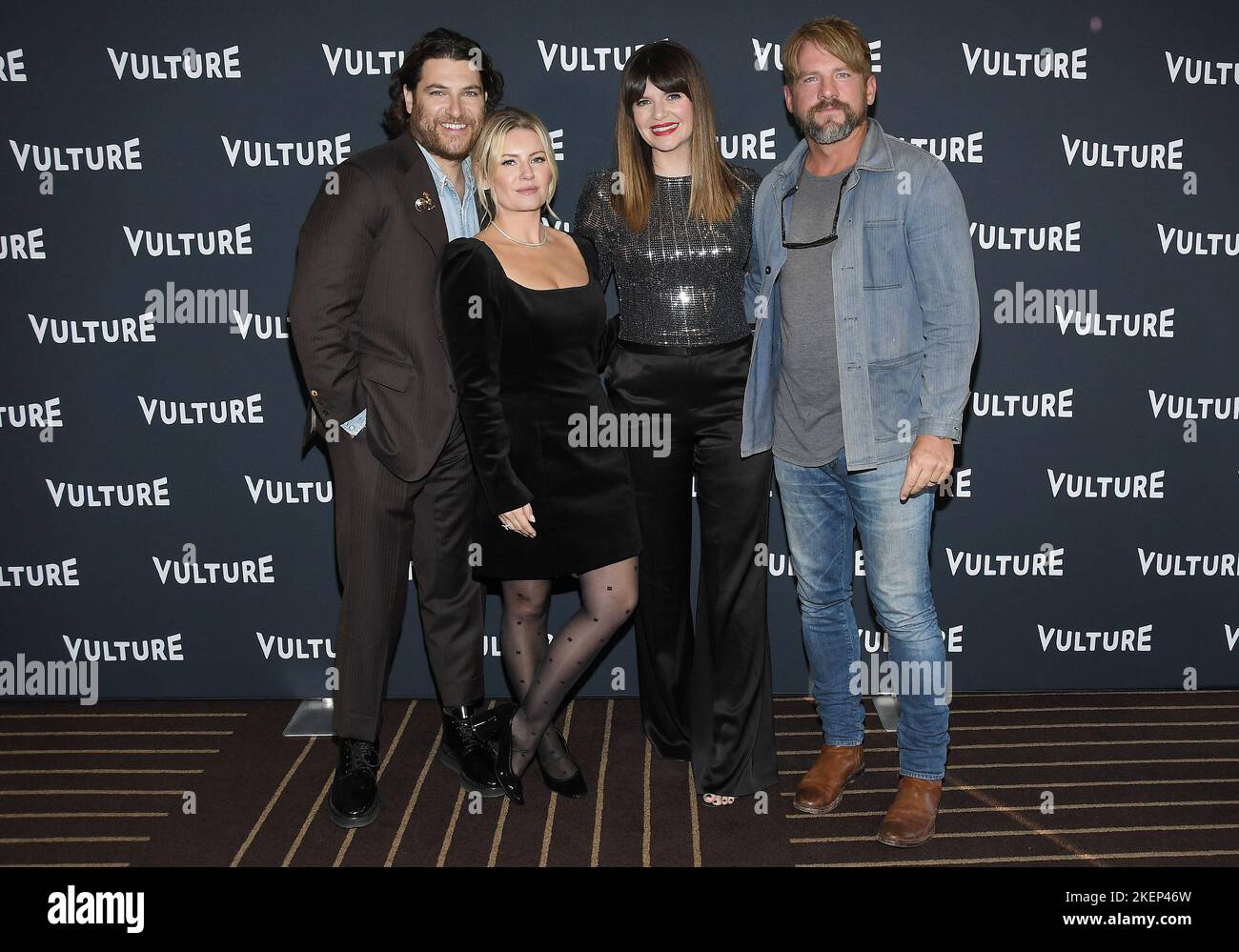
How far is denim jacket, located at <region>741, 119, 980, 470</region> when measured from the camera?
2953 millimetres

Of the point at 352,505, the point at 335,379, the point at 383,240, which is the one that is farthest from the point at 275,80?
the point at 352,505

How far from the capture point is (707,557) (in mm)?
3414

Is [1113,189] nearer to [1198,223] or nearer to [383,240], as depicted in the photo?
[1198,223]

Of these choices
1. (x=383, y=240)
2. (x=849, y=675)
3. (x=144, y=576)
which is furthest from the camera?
(x=144, y=576)

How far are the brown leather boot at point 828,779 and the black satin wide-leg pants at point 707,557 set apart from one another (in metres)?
0.12

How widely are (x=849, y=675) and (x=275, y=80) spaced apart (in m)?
2.81

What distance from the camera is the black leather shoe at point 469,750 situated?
11.4 ft

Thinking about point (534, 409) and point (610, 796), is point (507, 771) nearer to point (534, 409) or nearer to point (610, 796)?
point (610, 796)

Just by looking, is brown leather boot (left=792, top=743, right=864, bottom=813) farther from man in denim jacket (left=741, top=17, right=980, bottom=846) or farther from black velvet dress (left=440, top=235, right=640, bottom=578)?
black velvet dress (left=440, top=235, right=640, bottom=578)

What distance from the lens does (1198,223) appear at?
395 centimetres

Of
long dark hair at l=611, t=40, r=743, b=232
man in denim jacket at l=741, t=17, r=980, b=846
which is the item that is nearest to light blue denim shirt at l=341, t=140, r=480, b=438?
long dark hair at l=611, t=40, r=743, b=232

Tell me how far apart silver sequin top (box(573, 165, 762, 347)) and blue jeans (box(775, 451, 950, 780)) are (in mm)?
475

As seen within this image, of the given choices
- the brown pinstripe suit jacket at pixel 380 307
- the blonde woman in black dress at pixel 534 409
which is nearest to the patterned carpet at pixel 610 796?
the blonde woman in black dress at pixel 534 409

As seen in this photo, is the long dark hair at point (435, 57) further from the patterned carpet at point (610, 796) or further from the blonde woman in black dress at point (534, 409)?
the patterned carpet at point (610, 796)
